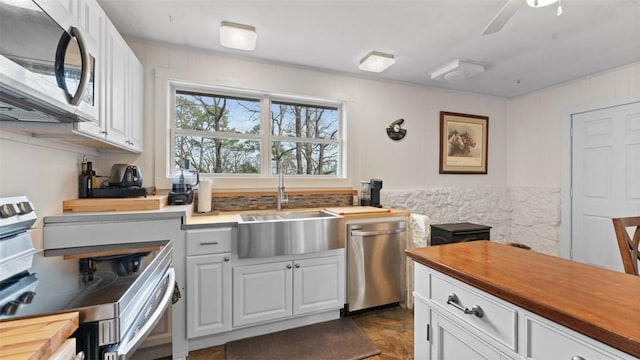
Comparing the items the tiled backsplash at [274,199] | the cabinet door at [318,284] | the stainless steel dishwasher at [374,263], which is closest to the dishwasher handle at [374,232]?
the stainless steel dishwasher at [374,263]

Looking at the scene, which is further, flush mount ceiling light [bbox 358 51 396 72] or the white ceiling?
flush mount ceiling light [bbox 358 51 396 72]

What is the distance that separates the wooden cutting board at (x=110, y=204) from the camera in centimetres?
172

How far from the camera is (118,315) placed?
830 mm

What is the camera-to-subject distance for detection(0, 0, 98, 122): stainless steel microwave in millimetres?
782

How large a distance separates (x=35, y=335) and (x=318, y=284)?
1.88m

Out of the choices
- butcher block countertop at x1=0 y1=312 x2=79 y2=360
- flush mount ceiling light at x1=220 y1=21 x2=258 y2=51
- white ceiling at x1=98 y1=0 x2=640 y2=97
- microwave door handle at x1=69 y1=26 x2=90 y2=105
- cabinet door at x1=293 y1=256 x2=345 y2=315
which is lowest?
cabinet door at x1=293 y1=256 x2=345 y2=315

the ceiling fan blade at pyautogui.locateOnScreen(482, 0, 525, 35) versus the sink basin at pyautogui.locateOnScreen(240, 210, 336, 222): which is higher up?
the ceiling fan blade at pyautogui.locateOnScreen(482, 0, 525, 35)

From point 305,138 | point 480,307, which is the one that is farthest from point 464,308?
point 305,138

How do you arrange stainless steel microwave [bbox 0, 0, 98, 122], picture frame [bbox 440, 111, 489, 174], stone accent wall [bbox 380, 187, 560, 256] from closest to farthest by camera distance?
stainless steel microwave [bbox 0, 0, 98, 122] < stone accent wall [bbox 380, 187, 560, 256] < picture frame [bbox 440, 111, 489, 174]

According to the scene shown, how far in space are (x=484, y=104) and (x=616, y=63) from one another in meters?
1.30

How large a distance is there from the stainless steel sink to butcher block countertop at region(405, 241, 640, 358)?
1097mm

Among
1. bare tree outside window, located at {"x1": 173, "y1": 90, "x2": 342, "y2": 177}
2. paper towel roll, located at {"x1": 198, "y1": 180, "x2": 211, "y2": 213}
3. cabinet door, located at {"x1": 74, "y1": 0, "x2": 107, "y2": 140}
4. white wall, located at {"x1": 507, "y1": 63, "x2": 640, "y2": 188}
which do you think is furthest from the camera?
white wall, located at {"x1": 507, "y1": 63, "x2": 640, "y2": 188}

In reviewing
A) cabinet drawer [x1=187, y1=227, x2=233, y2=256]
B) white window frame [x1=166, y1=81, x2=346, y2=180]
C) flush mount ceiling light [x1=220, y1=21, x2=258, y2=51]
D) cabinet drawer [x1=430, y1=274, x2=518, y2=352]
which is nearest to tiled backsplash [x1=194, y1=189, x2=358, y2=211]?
white window frame [x1=166, y1=81, x2=346, y2=180]

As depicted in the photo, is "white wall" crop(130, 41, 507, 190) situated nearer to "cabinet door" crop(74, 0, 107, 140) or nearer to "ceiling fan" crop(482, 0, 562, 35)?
"cabinet door" crop(74, 0, 107, 140)
